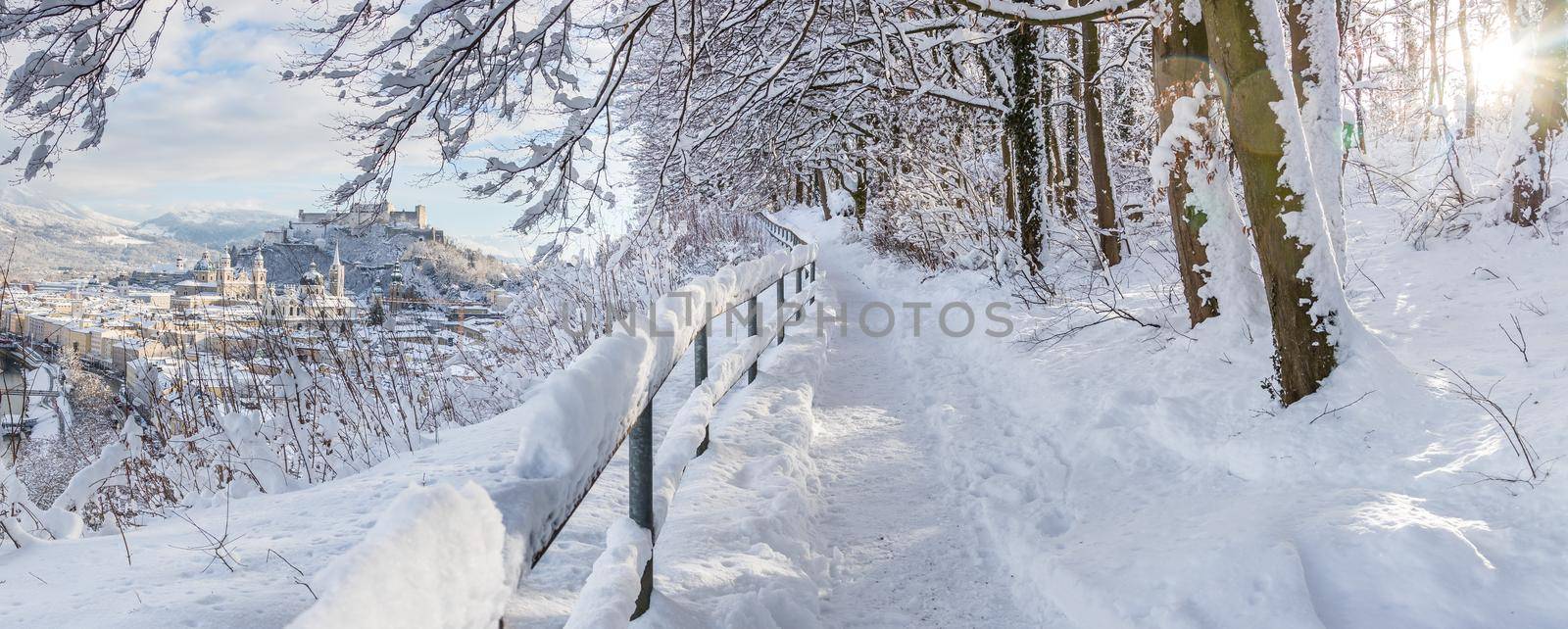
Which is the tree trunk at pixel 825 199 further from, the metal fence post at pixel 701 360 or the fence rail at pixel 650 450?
the metal fence post at pixel 701 360

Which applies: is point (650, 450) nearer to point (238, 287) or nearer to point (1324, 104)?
point (238, 287)

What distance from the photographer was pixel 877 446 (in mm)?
5023

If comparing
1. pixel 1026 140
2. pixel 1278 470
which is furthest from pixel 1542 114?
pixel 1278 470

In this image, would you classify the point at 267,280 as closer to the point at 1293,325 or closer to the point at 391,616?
the point at 391,616

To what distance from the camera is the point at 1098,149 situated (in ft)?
33.8

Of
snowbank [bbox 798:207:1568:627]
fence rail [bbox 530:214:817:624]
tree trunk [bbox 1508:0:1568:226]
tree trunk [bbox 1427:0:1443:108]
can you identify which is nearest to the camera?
fence rail [bbox 530:214:817:624]

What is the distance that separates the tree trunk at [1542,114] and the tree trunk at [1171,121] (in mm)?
3498

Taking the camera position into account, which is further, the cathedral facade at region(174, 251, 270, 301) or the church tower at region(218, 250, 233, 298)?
the church tower at region(218, 250, 233, 298)

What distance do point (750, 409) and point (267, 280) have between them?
4019mm

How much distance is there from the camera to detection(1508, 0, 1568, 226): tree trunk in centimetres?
648

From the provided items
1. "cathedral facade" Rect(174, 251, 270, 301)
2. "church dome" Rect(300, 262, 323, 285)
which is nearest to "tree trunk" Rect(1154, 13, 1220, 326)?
"cathedral facade" Rect(174, 251, 270, 301)

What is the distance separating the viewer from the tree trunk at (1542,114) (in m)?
6.48

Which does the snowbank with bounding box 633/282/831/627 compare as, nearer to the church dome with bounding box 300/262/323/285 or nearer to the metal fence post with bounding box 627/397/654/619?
the metal fence post with bounding box 627/397/654/619

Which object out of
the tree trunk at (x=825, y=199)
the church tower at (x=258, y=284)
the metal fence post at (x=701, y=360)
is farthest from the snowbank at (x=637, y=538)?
the tree trunk at (x=825, y=199)
